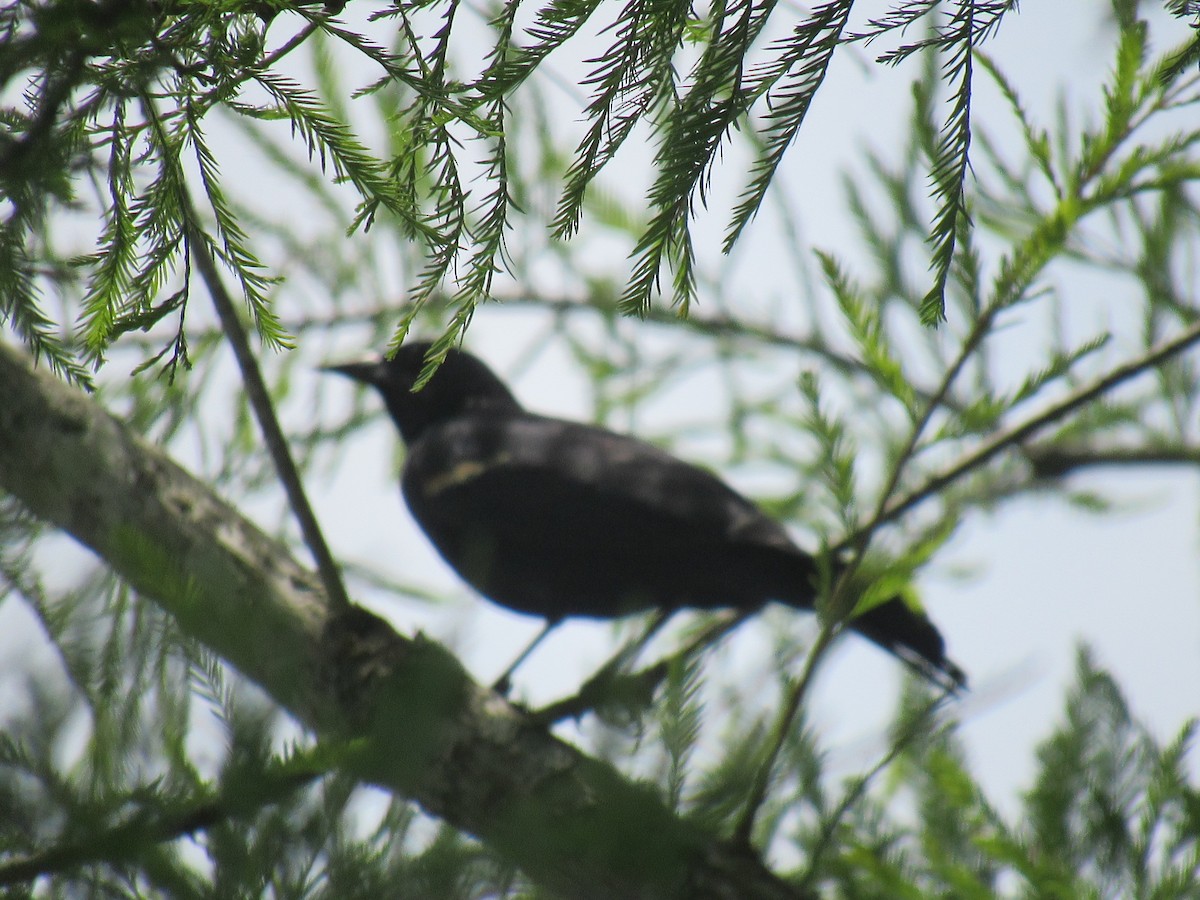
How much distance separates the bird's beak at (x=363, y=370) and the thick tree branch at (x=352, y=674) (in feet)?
7.19

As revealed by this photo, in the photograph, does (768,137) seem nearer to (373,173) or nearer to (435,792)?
(373,173)

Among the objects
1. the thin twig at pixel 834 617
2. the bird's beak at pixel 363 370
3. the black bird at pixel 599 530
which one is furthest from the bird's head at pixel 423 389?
the thin twig at pixel 834 617

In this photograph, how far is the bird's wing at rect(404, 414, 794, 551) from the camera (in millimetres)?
3480

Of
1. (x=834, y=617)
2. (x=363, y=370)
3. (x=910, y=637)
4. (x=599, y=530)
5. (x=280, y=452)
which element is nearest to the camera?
(x=834, y=617)

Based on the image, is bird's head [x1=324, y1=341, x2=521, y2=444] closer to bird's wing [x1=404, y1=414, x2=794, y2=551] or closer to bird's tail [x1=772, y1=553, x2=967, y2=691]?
bird's wing [x1=404, y1=414, x2=794, y2=551]

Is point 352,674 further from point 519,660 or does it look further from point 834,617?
point 519,660

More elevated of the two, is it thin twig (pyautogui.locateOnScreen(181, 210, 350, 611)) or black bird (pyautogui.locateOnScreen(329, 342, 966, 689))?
black bird (pyautogui.locateOnScreen(329, 342, 966, 689))

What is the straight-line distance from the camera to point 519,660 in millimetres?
3795

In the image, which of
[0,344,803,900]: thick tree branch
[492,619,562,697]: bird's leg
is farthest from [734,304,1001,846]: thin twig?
[492,619,562,697]: bird's leg

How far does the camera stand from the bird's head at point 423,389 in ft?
15.4

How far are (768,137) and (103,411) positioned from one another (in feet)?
6.13

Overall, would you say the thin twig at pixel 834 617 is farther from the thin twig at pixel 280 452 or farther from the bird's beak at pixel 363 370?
the bird's beak at pixel 363 370

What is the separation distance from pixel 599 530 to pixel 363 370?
1.65 meters

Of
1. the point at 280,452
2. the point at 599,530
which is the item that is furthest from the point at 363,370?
the point at 280,452
